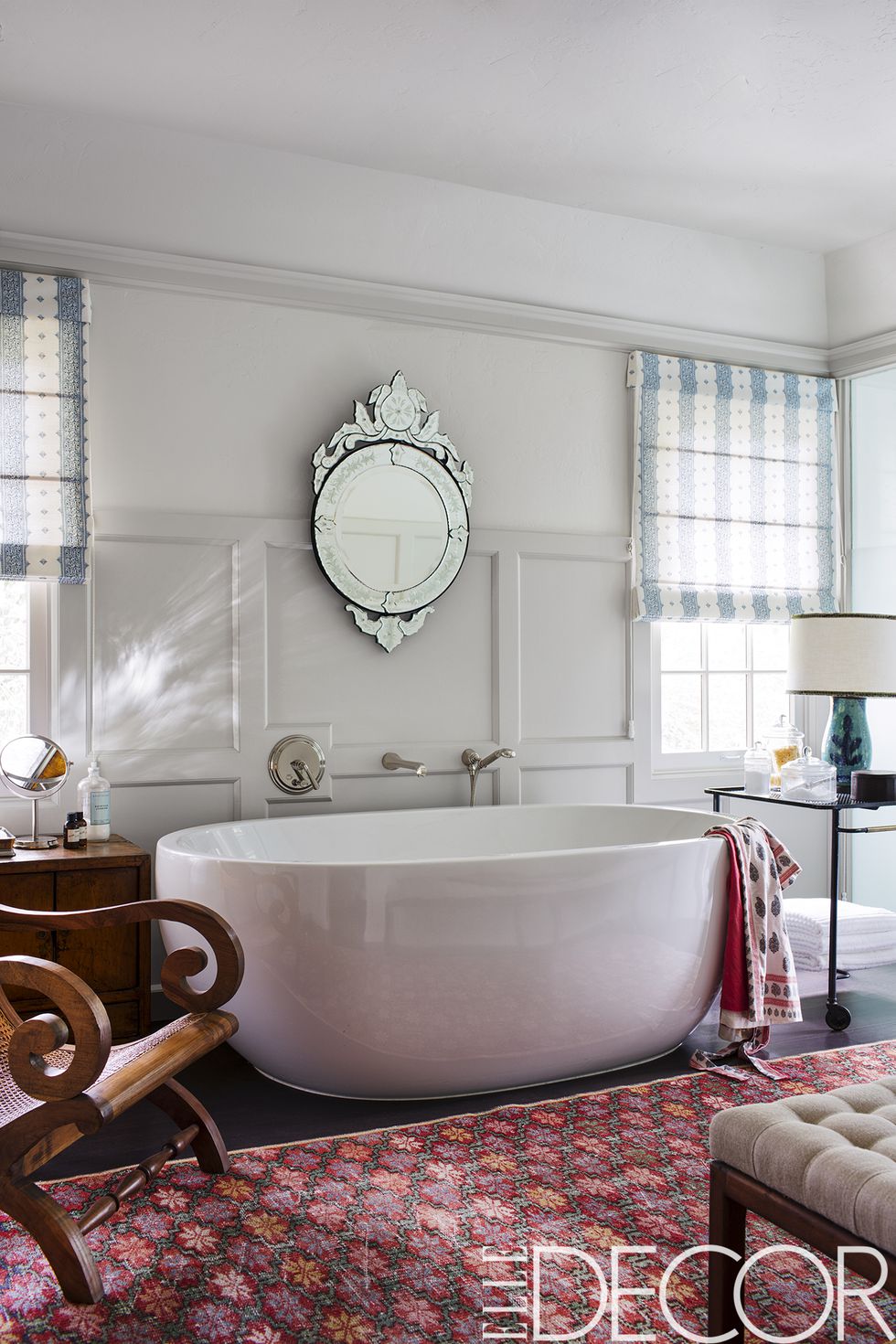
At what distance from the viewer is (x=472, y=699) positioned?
3.91m

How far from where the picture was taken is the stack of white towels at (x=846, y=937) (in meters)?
3.91

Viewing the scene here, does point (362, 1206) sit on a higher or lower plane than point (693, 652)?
lower

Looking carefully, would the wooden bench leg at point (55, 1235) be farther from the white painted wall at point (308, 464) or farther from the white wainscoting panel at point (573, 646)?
the white wainscoting panel at point (573, 646)

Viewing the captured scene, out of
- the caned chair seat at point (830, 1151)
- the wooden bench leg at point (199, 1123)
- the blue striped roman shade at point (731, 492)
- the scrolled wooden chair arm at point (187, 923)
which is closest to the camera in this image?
the caned chair seat at point (830, 1151)

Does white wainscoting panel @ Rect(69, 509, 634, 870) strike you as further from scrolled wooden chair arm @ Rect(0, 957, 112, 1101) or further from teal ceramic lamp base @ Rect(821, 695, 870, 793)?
scrolled wooden chair arm @ Rect(0, 957, 112, 1101)

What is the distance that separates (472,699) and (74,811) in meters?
1.42

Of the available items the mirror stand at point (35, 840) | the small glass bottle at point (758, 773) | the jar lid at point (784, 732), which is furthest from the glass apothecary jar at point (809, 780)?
the mirror stand at point (35, 840)

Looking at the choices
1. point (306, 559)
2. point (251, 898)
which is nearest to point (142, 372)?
point (306, 559)

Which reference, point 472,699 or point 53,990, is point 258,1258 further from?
point 472,699

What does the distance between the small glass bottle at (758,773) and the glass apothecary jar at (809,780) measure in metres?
0.07

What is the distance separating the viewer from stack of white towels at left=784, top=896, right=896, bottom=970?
12.8 ft

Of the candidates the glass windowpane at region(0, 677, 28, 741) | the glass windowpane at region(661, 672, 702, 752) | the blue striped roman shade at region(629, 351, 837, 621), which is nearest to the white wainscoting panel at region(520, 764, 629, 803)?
the glass windowpane at region(661, 672, 702, 752)

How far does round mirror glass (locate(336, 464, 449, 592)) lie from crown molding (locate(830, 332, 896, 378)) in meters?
1.97

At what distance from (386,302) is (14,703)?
182 cm
